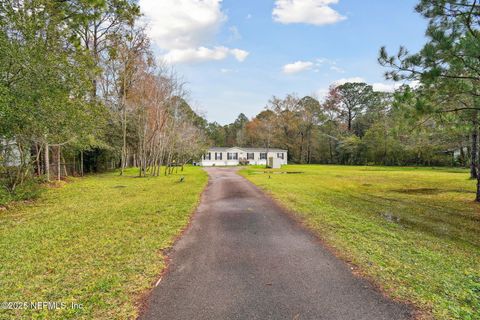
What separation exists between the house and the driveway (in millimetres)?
33844

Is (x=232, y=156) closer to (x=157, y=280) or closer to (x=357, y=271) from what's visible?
(x=357, y=271)

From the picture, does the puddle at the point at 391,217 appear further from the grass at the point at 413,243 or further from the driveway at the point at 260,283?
the driveway at the point at 260,283

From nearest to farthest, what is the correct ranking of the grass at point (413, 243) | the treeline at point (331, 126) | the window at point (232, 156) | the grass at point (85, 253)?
the grass at point (85, 253), the grass at point (413, 243), the treeline at point (331, 126), the window at point (232, 156)

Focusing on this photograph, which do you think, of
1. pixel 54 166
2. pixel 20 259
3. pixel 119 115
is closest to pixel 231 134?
pixel 119 115

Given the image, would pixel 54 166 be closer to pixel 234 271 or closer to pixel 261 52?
pixel 261 52

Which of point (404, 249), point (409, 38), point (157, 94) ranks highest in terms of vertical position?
point (157, 94)

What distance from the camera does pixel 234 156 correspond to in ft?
138

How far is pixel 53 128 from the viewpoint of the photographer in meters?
7.59

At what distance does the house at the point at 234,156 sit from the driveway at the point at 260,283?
33.8 metres

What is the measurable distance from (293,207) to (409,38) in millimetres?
5215

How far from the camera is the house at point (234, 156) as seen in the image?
4003 cm

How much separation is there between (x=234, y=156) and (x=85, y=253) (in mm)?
38004

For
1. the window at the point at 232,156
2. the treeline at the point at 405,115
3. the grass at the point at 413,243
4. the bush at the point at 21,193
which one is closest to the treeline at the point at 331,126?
the treeline at the point at 405,115

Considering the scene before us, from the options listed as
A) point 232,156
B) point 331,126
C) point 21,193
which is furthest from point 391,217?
point 331,126
